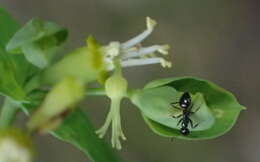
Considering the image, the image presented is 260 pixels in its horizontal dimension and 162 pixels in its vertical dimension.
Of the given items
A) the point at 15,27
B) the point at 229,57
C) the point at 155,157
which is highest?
the point at 15,27

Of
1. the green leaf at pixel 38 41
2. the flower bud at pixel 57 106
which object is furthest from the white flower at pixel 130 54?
the flower bud at pixel 57 106

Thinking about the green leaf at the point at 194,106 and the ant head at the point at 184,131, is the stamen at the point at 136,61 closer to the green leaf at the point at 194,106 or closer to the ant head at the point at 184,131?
the green leaf at the point at 194,106

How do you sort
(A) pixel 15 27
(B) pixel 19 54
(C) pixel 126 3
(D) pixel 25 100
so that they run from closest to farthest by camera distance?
1. (D) pixel 25 100
2. (B) pixel 19 54
3. (A) pixel 15 27
4. (C) pixel 126 3

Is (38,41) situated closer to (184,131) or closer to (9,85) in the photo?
(9,85)

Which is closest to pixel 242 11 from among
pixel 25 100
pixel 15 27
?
pixel 15 27

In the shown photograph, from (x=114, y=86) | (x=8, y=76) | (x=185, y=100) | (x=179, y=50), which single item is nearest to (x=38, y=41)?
(x=8, y=76)

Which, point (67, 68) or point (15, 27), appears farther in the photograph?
point (15, 27)

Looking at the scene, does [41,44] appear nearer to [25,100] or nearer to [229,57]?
A: [25,100]

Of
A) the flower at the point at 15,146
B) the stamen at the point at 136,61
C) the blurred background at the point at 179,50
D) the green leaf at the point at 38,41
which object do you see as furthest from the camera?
the blurred background at the point at 179,50
